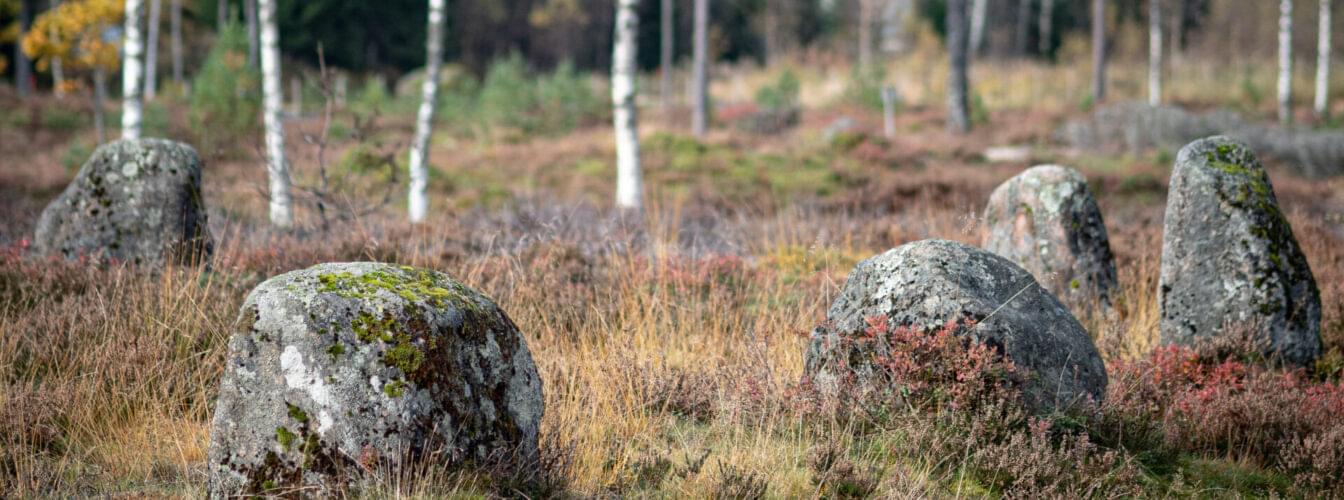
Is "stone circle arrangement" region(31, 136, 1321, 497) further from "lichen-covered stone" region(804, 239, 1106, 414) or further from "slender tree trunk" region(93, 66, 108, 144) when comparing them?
"slender tree trunk" region(93, 66, 108, 144)

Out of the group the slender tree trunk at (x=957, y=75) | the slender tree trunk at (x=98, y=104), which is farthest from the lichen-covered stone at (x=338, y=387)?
the slender tree trunk at (x=957, y=75)

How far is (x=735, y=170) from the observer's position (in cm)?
1628

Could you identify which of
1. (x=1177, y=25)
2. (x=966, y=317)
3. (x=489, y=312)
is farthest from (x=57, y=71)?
(x=1177, y=25)

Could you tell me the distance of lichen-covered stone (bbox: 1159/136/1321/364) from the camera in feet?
18.1

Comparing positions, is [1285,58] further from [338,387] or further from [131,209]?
[338,387]

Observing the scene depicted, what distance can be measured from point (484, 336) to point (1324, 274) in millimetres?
7281

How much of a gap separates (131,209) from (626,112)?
256 inches

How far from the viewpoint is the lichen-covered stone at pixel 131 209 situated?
662 cm

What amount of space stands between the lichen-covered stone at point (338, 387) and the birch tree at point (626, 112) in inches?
346

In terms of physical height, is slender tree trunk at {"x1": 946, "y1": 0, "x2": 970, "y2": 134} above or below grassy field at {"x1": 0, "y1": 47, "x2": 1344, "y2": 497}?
above

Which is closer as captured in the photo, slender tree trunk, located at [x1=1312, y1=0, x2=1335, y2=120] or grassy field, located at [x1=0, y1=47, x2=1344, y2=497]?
grassy field, located at [x1=0, y1=47, x2=1344, y2=497]

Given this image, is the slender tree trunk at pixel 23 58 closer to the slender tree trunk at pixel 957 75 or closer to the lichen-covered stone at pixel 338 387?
the slender tree trunk at pixel 957 75

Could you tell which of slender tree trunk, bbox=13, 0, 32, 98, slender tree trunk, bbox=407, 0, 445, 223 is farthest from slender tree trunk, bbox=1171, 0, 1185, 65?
slender tree trunk, bbox=13, 0, 32, 98

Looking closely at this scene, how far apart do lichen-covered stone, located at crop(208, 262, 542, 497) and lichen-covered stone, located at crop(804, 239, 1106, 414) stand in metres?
1.79
